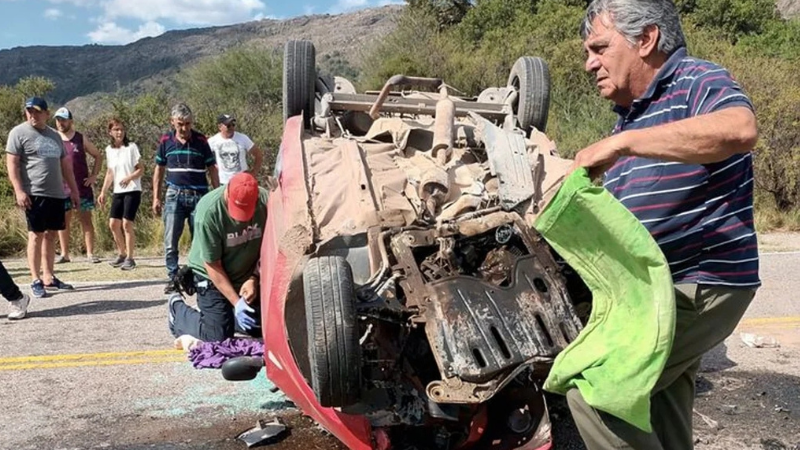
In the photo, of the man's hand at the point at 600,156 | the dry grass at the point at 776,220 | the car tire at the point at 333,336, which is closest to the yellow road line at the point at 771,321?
the car tire at the point at 333,336

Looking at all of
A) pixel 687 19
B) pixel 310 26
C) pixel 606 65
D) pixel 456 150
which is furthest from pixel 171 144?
pixel 310 26

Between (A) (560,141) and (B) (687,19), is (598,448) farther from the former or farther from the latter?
(B) (687,19)

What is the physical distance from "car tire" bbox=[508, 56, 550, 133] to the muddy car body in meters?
1.09

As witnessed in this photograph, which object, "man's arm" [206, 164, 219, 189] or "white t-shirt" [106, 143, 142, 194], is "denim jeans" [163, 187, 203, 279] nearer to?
"man's arm" [206, 164, 219, 189]

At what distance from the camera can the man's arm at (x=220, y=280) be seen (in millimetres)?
4492

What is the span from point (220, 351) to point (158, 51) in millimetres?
93968

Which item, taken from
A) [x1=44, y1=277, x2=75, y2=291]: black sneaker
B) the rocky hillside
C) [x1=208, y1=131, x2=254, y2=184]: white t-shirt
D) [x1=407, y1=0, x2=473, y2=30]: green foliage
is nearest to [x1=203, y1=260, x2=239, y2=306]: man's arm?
[x1=44, y1=277, x2=75, y2=291]: black sneaker

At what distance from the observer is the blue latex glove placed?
172 inches

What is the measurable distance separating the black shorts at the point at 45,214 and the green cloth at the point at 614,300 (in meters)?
5.94

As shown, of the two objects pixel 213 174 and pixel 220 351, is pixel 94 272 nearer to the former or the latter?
pixel 213 174

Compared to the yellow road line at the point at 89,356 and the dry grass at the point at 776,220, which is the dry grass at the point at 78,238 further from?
the dry grass at the point at 776,220

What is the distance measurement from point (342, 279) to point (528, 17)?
3114 cm

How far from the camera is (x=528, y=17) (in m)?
32.2

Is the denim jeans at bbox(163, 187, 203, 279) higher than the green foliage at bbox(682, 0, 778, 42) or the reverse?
the reverse
